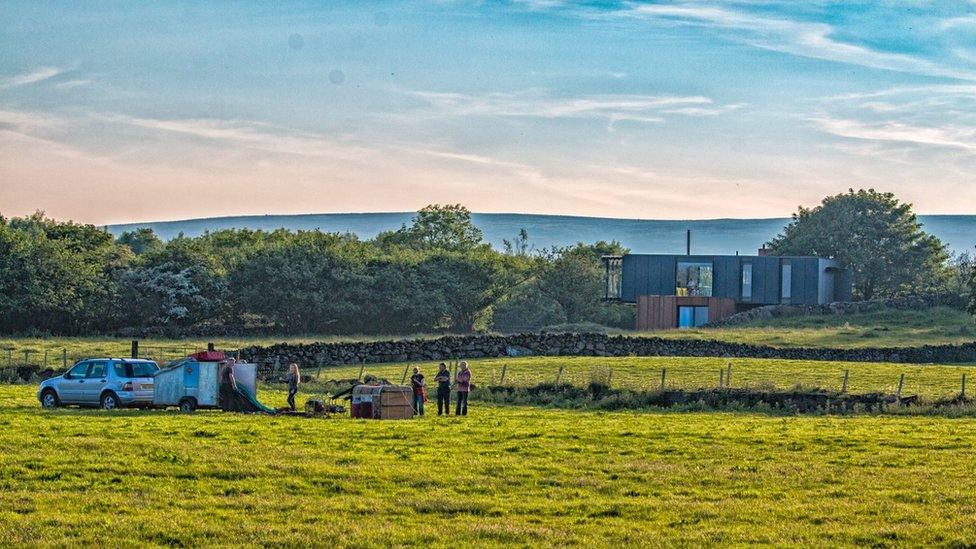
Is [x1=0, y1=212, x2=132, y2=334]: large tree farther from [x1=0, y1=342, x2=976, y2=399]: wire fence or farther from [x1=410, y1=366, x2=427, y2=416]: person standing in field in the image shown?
[x1=410, y1=366, x2=427, y2=416]: person standing in field

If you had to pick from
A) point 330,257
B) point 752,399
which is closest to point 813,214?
point 330,257

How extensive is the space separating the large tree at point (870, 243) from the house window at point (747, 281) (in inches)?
899

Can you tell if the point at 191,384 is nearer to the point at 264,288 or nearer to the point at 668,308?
the point at 264,288

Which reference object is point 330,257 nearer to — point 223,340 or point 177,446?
point 223,340

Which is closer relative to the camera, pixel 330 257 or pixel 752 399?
pixel 752 399

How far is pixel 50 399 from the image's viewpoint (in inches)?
1435

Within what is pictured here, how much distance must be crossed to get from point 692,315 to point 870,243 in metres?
31.7

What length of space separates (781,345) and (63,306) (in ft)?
149

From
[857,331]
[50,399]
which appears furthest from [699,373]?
[857,331]

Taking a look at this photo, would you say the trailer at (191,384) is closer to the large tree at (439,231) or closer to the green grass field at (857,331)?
the green grass field at (857,331)

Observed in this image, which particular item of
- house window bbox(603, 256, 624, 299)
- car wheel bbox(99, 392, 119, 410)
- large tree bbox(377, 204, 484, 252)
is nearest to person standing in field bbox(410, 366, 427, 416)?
car wheel bbox(99, 392, 119, 410)

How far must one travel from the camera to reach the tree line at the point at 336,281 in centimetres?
8944

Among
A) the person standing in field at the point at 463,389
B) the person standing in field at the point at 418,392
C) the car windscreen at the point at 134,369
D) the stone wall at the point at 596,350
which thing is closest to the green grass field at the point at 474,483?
the person standing in field at the point at 418,392

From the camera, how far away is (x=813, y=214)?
130 meters
